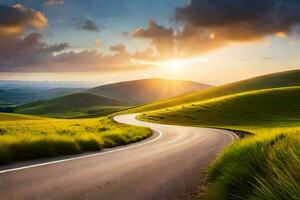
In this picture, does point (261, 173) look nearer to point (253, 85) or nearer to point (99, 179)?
point (99, 179)

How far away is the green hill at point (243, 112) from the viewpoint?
7656 centimetres

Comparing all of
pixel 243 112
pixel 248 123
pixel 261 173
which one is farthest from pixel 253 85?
pixel 261 173

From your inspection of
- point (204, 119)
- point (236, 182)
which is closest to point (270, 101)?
point (204, 119)

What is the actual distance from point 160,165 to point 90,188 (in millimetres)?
5185

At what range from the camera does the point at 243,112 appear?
89.9 m

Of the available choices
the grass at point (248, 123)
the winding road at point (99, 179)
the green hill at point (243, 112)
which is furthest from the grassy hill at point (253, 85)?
the winding road at point (99, 179)

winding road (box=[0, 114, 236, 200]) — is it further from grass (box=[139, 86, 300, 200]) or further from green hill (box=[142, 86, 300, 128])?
green hill (box=[142, 86, 300, 128])

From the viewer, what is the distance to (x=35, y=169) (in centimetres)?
1191

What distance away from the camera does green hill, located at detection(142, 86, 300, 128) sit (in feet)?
251

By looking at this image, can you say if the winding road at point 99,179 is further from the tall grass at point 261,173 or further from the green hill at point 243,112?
the green hill at point 243,112

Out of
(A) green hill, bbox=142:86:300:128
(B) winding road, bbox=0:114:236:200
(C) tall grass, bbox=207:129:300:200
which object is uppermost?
(C) tall grass, bbox=207:129:300:200

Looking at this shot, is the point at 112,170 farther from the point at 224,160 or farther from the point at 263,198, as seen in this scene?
the point at 263,198

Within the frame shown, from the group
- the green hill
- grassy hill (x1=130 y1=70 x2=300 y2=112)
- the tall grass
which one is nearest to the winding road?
the tall grass

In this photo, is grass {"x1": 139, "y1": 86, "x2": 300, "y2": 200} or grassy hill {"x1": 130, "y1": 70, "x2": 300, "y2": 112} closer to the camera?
grass {"x1": 139, "y1": 86, "x2": 300, "y2": 200}
